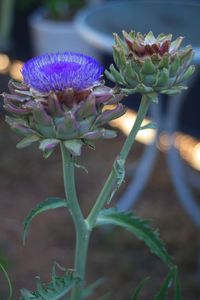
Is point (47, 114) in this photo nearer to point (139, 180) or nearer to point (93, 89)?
point (93, 89)

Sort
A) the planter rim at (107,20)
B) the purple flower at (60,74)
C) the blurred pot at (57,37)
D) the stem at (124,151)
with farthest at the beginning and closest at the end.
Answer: the blurred pot at (57,37)
the planter rim at (107,20)
the stem at (124,151)
the purple flower at (60,74)

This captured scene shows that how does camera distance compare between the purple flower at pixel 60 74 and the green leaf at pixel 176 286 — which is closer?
the purple flower at pixel 60 74

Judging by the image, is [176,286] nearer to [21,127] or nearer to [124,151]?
[124,151]

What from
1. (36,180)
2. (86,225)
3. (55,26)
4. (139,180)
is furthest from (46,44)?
(86,225)

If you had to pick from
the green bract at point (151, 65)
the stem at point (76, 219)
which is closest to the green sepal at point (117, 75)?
the green bract at point (151, 65)

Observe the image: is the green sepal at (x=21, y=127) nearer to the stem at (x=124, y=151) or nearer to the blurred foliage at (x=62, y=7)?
the stem at (x=124, y=151)

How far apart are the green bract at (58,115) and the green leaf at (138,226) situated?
171mm

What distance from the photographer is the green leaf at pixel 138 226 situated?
34.9 inches

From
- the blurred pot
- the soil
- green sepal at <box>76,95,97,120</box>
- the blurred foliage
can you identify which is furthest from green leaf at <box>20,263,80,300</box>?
the blurred foliage

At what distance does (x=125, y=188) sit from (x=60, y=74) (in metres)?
1.49

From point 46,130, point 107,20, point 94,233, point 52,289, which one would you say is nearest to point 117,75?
point 46,130

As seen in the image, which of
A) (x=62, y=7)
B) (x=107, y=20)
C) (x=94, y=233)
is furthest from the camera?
(x=62, y=7)

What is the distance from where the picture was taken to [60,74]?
731 mm

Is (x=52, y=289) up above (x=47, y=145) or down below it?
below
